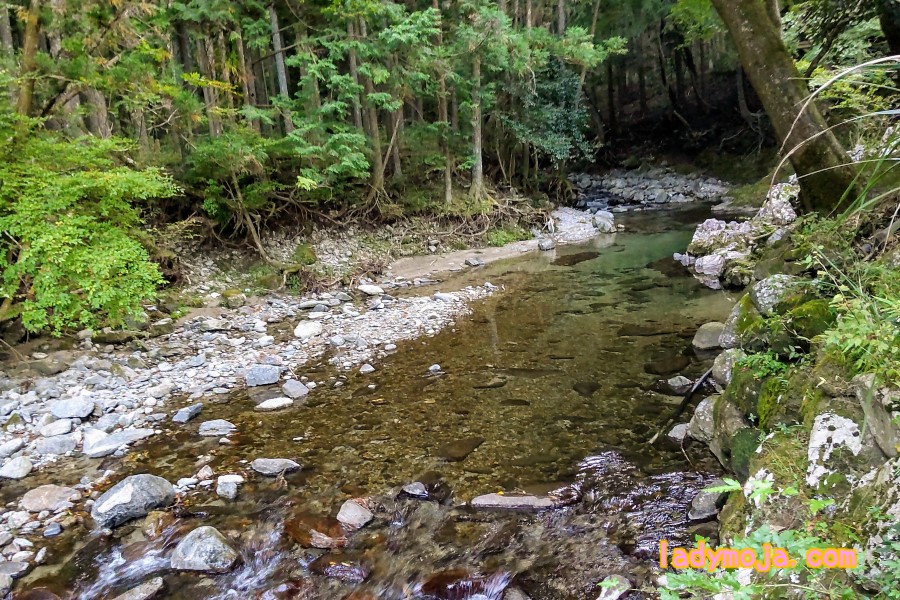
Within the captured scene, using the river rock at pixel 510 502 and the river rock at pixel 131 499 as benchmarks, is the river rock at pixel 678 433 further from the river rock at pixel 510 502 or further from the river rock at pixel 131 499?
the river rock at pixel 131 499

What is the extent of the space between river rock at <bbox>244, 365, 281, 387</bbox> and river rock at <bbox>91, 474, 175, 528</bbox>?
2.17m

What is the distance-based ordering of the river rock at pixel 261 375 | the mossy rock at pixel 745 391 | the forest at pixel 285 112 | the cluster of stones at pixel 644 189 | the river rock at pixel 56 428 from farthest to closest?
1. the cluster of stones at pixel 644 189
2. the river rock at pixel 261 375
3. the forest at pixel 285 112
4. the river rock at pixel 56 428
5. the mossy rock at pixel 745 391

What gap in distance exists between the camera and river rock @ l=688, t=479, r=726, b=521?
3.31 m

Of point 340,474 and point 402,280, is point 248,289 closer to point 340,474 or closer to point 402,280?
point 402,280

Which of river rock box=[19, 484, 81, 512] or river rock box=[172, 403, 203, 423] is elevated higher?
river rock box=[19, 484, 81, 512]

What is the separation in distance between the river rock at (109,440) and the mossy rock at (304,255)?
650 cm

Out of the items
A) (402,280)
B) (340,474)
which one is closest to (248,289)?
(402,280)

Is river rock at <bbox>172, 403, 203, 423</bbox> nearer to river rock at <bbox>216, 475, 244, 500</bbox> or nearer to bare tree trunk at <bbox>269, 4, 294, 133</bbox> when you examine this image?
river rock at <bbox>216, 475, 244, 500</bbox>

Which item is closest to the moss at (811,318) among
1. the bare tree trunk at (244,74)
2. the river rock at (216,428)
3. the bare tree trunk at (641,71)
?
the river rock at (216,428)

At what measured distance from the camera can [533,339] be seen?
24.1 feet

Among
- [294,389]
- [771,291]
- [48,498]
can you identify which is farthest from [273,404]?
[771,291]

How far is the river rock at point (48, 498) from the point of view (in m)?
3.78

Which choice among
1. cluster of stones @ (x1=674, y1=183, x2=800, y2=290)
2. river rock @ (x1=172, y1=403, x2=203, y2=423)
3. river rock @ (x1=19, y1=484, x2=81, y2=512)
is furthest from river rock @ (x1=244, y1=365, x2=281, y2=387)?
cluster of stones @ (x1=674, y1=183, x2=800, y2=290)

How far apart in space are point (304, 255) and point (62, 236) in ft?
20.7
